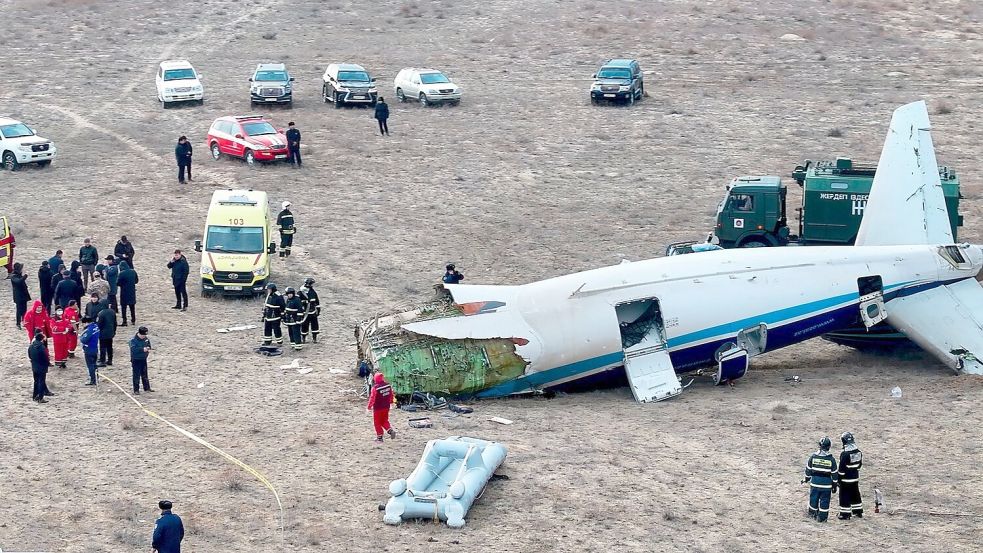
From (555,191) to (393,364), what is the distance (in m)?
18.9

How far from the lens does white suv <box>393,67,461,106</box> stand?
53969 millimetres

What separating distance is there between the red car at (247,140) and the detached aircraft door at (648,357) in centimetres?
2139

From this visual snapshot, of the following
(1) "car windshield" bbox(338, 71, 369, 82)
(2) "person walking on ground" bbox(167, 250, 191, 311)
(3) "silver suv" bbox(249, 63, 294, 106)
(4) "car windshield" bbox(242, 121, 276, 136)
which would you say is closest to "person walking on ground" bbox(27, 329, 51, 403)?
(2) "person walking on ground" bbox(167, 250, 191, 311)

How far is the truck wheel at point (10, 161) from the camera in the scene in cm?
4569

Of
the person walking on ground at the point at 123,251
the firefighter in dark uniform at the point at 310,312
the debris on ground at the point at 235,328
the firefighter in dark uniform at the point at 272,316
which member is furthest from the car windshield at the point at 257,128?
the firefighter in dark uniform at the point at 272,316

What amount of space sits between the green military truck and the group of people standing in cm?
1155

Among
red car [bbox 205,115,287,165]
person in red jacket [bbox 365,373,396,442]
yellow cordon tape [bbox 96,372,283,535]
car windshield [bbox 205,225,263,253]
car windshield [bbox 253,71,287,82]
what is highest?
car windshield [bbox 253,71,287,82]

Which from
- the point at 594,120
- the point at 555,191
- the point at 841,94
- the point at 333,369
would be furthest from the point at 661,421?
the point at 841,94

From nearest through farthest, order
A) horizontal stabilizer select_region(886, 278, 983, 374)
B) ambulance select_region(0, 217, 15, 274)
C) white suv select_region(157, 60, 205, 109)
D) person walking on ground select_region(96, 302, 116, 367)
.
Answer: horizontal stabilizer select_region(886, 278, 983, 374) < person walking on ground select_region(96, 302, 116, 367) < ambulance select_region(0, 217, 15, 274) < white suv select_region(157, 60, 205, 109)

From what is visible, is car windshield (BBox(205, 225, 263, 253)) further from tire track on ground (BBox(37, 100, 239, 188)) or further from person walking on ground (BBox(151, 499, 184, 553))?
person walking on ground (BBox(151, 499, 184, 553))

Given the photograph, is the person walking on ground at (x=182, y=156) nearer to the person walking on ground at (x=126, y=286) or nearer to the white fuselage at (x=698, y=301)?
the person walking on ground at (x=126, y=286)

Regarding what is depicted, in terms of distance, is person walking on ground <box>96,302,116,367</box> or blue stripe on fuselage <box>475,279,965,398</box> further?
person walking on ground <box>96,302,116,367</box>

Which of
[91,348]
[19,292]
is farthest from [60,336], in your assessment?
[19,292]

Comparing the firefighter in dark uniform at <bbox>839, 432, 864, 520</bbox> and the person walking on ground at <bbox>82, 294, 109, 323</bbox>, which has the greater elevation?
the person walking on ground at <bbox>82, 294, 109, 323</bbox>
